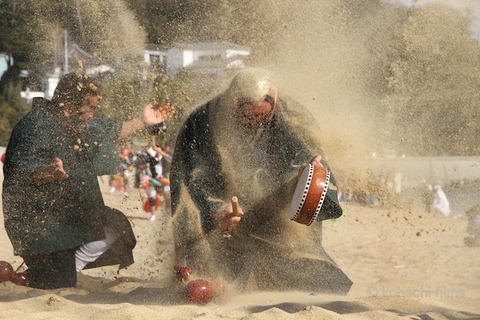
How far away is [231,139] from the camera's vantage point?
5.82 m

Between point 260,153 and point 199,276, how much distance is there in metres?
0.94

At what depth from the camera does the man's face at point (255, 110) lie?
563 centimetres

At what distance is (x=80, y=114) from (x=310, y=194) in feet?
6.34

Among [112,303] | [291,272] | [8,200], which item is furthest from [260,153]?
[8,200]

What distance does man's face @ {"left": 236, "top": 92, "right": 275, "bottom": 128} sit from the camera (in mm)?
5633

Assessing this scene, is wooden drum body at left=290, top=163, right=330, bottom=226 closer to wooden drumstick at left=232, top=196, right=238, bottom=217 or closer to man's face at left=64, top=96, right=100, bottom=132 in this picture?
wooden drumstick at left=232, top=196, right=238, bottom=217

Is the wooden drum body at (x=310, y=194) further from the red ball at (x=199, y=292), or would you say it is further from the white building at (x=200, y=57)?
the white building at (x=200, y=57)

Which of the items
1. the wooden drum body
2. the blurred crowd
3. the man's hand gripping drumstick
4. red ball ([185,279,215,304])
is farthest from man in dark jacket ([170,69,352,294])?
the blurred crowd

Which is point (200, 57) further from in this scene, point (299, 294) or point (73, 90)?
point (299, 294)

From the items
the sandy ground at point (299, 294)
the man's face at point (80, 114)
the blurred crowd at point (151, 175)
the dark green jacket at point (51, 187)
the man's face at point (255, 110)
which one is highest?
the man's face at point (255, 110)

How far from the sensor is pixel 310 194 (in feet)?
16.6

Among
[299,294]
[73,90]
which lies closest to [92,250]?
[73,90]

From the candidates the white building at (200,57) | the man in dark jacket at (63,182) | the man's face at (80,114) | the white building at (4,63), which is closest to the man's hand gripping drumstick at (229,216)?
the man in dark jacket at (63,182)

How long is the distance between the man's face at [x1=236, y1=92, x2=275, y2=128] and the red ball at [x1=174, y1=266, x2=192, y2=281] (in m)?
1.07
